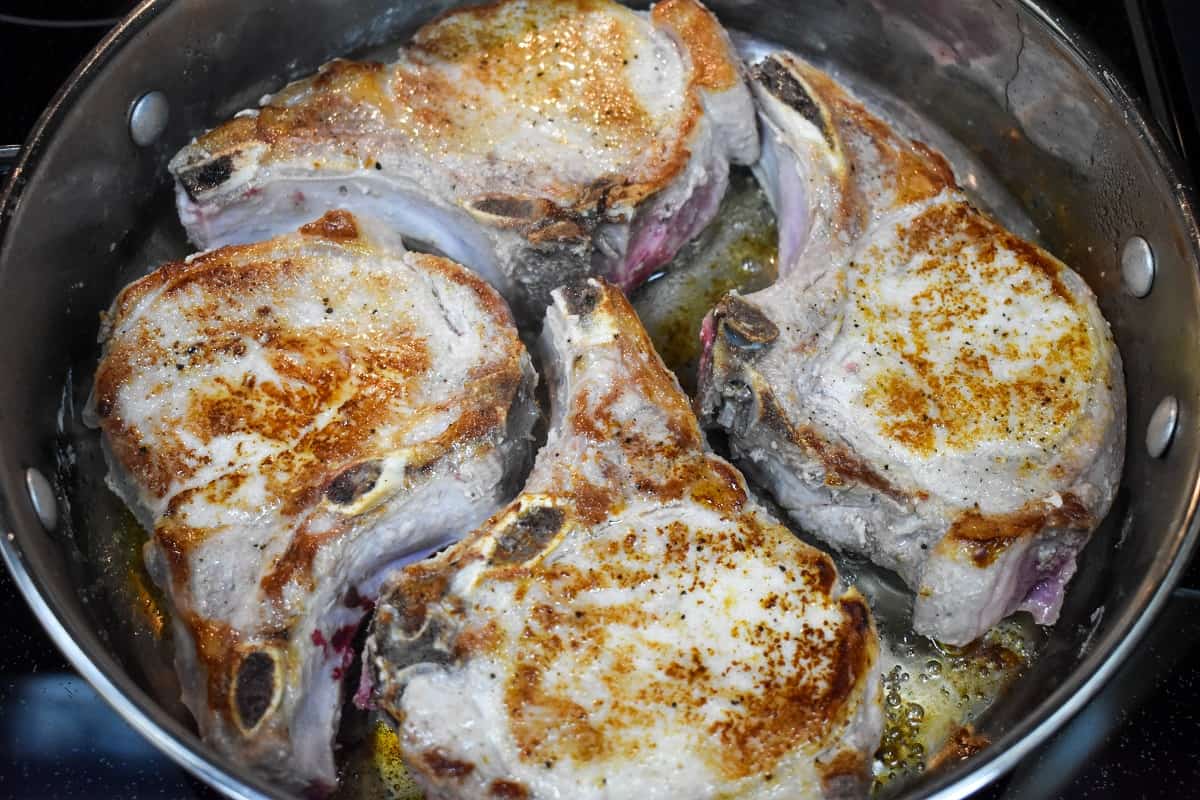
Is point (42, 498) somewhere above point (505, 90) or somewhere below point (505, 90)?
below

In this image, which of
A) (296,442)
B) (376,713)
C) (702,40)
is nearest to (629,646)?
(376,713)

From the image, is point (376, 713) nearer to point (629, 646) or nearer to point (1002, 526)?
point (629, 646)

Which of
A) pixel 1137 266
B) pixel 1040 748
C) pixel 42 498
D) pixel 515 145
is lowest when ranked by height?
pixel 1040 748

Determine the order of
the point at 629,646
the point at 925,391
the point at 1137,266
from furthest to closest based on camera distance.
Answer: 1. the point at 1137,266
2. the point at 925,391
3. the point at 629,646

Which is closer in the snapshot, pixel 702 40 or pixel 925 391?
pixel 925 391

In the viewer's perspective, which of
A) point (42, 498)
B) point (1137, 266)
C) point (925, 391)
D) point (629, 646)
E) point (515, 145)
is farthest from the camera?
point (515, 145)

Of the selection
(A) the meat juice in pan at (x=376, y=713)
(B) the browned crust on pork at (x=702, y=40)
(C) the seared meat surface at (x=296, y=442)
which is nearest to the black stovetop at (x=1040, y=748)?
(A) the meat juice in pan at (x=376, y=713)

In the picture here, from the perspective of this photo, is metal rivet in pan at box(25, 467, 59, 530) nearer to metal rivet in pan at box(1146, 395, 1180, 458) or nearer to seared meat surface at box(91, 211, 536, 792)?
seared meat surface at box(91, 211, 536, 792)

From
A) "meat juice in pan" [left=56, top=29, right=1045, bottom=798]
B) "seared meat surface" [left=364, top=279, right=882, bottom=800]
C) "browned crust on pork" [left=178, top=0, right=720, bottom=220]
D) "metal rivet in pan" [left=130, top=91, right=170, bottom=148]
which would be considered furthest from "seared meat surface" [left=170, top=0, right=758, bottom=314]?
"seared meat surface" [left=364, top=279, right=882, bottom=800]

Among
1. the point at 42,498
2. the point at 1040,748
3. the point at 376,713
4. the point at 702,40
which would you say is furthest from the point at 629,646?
the point at 702,40

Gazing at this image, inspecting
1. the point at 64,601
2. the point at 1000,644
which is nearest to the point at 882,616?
the point at 1000,644
